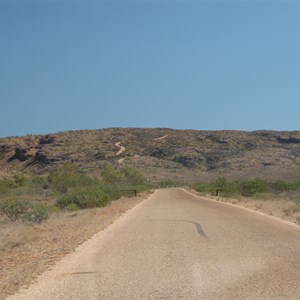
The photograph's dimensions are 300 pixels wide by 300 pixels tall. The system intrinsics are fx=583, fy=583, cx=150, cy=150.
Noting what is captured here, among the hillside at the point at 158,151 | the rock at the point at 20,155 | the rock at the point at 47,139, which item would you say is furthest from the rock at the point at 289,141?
the rock at the point at 20,155

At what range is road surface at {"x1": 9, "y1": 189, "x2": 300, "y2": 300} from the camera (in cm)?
944

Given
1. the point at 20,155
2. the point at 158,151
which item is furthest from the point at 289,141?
the point at 20,155

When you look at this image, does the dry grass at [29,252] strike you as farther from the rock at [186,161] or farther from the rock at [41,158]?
the rock at [41,158]

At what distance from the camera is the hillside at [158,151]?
4899 inches

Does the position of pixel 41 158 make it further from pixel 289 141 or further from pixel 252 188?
pixel 252 188

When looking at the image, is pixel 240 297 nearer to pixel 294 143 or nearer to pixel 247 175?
pixel 247 175

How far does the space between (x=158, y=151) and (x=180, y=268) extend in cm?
12871

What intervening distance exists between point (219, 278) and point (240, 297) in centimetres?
158

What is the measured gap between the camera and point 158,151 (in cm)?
14038

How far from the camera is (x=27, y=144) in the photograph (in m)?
150

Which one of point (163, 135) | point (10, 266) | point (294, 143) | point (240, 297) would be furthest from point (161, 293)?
point (163, 135)

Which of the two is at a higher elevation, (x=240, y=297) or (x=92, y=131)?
(x=92, y=131)

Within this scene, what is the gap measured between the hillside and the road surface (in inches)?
3792

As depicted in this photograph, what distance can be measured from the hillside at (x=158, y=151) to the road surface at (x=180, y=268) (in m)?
96.3
